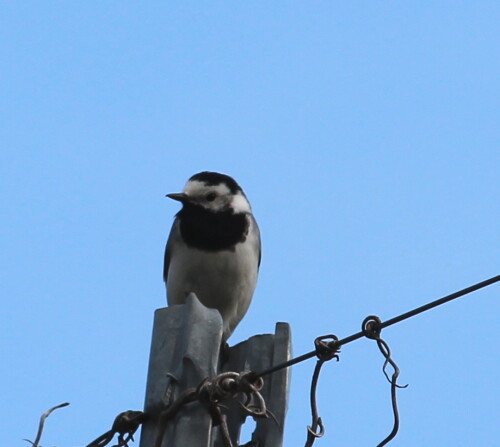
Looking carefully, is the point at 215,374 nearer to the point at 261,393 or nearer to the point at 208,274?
the point at 261,393

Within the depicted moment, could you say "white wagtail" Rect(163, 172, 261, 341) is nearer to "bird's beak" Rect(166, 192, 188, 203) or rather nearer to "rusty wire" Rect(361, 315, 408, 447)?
"bird's beak" Rect(166, 192, 188, 203)

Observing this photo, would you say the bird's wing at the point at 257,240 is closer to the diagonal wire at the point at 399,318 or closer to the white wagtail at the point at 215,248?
the white wagtail at the point at 215,248

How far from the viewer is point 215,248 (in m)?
9.07

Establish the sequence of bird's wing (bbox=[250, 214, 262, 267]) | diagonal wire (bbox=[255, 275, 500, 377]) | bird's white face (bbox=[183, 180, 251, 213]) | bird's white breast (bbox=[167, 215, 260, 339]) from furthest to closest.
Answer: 1. bird's wing (bbox=[250, 214, 262, 267])
2. bird's white face (bbox=[183, 180, 251, 213])
3. bird's white breast (bbox=[167, 215, 260, 339])
4. diagonal wire (bbox=[255, 275, 500, 377])

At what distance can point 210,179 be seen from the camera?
31.1 ft

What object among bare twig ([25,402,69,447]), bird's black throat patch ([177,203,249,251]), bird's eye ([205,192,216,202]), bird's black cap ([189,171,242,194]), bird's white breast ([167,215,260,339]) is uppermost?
bird's black cap ([189,171,242,194])

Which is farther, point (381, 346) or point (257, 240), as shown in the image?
point (257, 240)

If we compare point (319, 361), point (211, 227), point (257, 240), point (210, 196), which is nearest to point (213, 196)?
point (210, 196)

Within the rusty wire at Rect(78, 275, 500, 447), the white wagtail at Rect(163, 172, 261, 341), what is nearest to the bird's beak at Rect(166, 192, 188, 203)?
the white wagtail at Rect(163, 172, 261, 341)

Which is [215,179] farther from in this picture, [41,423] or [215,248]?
[41,423]

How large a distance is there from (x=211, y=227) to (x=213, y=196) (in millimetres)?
333

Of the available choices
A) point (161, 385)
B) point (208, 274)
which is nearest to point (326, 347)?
point (161, 385)

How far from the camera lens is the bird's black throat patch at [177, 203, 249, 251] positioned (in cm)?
911

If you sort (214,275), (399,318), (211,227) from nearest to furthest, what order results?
(399,318) → (214,275) → (211,227)
